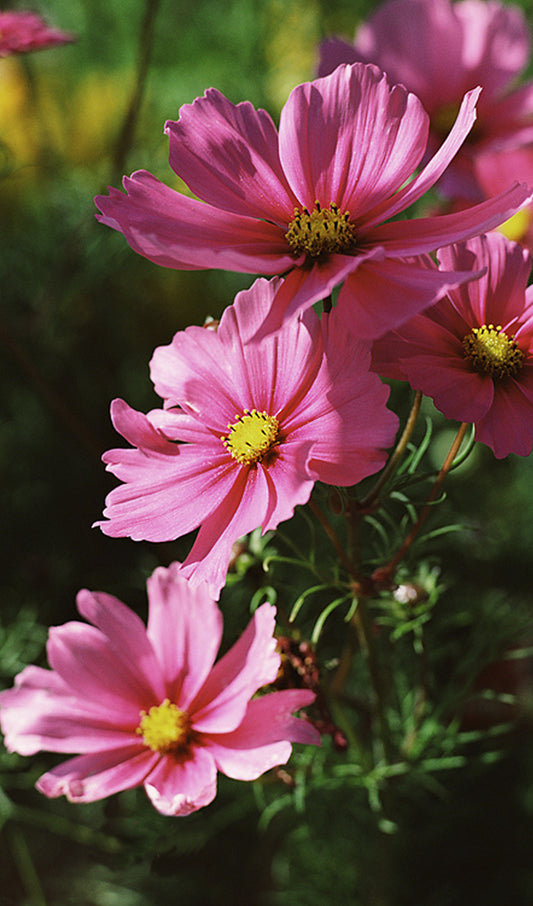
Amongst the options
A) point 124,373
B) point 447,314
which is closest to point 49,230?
point 124,373

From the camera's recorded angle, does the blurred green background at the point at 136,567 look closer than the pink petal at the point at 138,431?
No

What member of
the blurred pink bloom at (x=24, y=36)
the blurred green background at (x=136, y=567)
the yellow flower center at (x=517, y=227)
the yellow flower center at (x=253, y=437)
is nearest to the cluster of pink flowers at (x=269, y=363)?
the yellow flower center at (x=253, y=437)

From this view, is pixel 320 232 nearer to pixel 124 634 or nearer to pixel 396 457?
pixel 396 457

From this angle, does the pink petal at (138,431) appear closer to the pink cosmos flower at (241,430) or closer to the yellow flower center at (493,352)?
the pink cosmos flower at (241,430)

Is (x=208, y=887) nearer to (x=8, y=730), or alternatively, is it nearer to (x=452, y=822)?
(x=452, y=822)

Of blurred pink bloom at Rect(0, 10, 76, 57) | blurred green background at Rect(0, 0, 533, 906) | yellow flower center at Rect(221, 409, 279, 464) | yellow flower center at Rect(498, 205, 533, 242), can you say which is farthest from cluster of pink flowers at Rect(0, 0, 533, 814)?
yellow flower center at Rect(498, 205, 533, 242)

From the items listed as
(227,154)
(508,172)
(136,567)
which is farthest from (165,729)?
(508,172)
